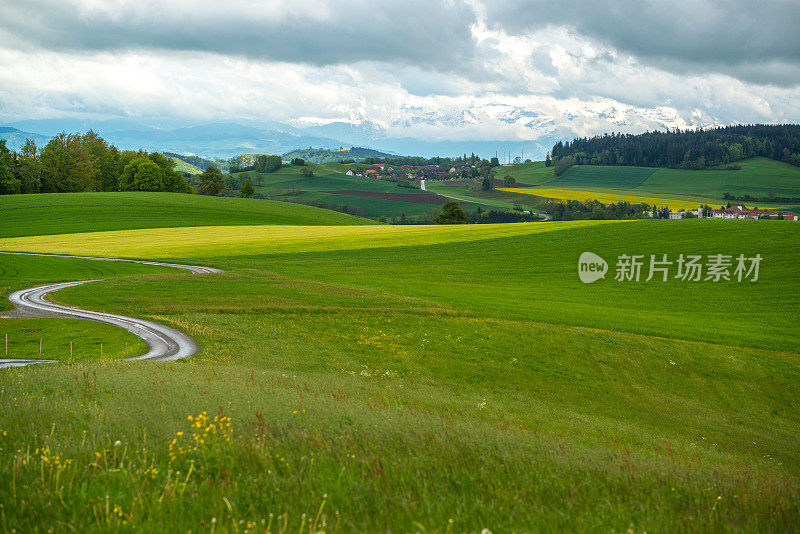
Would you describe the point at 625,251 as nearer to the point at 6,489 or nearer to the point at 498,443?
the point at 498,443

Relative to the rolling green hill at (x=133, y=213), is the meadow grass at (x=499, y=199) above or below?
above

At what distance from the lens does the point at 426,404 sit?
16.6 meters

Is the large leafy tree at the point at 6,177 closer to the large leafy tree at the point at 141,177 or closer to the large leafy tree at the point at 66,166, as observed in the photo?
the large leafy tree at the point at 66,166

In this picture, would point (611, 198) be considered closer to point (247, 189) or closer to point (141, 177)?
point (247, 189)

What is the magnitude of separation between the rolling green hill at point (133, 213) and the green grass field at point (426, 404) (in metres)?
35.4

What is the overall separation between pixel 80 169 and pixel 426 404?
144901mm

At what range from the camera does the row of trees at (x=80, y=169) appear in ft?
397

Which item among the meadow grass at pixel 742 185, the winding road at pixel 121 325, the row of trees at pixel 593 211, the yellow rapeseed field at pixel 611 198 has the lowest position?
the winding road at pixel 121 325

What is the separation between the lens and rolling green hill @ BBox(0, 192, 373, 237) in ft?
287

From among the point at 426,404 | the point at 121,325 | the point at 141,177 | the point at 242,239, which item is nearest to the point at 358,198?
the point at 141,177

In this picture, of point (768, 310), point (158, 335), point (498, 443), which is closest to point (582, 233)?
point (768, 310)

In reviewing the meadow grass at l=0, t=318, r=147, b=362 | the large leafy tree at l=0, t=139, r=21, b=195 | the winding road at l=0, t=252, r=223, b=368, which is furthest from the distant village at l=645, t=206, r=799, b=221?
the large leafy tree at l=0, t=139, r=21, b=195

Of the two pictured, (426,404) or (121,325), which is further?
(121,325)

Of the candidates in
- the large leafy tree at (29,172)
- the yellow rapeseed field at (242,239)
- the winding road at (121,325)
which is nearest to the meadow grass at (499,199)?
the yellow rapeseed field at (242,239)
